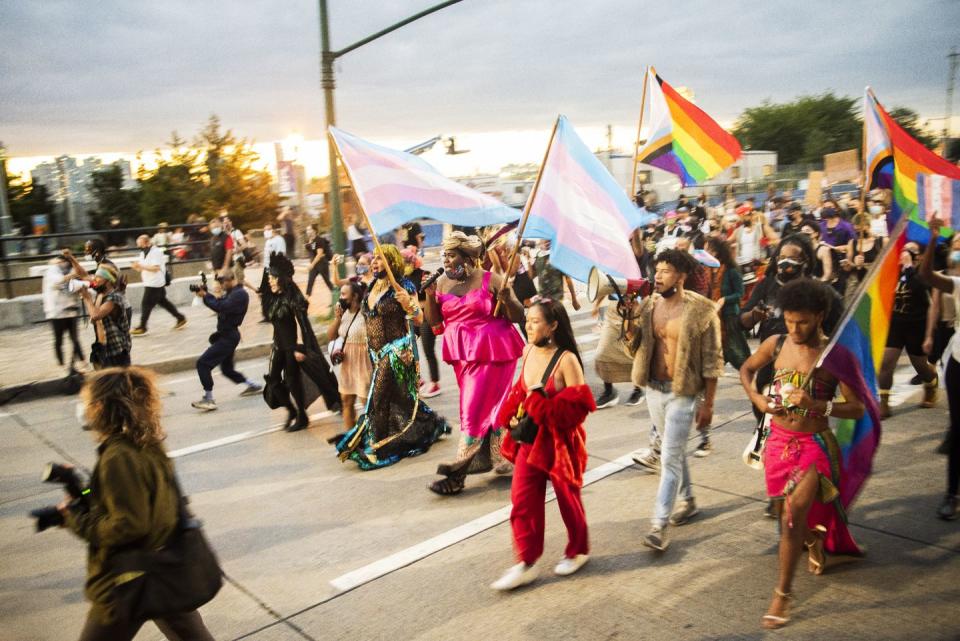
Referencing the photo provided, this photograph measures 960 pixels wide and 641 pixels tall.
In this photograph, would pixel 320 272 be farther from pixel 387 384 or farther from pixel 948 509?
pixel 948 509

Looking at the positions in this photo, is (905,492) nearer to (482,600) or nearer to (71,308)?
(482,600)

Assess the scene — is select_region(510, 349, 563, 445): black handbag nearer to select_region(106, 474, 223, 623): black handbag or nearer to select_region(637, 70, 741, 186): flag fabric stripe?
select_region(106, 474, 223, 623): black handbag

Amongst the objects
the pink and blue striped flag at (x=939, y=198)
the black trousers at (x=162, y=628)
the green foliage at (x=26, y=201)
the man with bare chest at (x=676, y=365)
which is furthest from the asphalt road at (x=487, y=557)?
the green foliage at (x=26, y=201)

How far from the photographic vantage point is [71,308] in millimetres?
9781

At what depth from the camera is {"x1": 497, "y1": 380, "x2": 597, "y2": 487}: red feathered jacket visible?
3928 mm

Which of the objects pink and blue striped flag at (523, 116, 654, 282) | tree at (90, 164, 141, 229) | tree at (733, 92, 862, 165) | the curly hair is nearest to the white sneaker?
pink and blue striped flag at (523, 116, 654, 282)

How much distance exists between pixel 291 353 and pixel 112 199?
37.8 meters

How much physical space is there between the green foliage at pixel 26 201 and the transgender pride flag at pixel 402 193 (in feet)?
118

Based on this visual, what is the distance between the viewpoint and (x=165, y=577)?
107 inches

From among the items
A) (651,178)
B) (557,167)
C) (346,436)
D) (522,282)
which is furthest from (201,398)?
(651,178)

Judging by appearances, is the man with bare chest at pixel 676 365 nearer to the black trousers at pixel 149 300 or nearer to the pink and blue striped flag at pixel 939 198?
the pink and blue striped flag at pixel 939 198

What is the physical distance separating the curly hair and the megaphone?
102 inches

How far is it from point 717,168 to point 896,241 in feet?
16.0

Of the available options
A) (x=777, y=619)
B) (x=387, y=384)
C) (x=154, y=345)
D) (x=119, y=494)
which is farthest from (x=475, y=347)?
(x=154, y=345)
